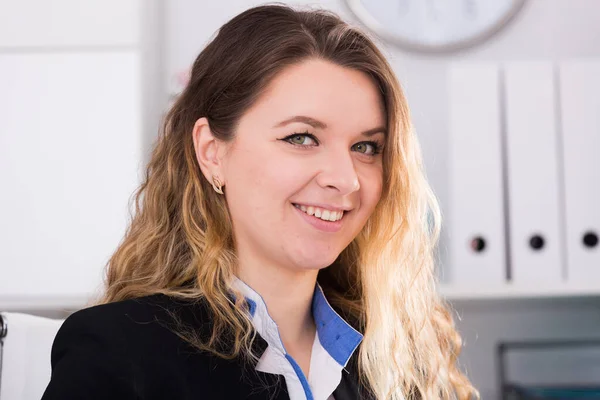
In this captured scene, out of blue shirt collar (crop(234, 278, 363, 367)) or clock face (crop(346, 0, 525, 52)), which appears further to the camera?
clock face (crop(346, 0, 525, 52))

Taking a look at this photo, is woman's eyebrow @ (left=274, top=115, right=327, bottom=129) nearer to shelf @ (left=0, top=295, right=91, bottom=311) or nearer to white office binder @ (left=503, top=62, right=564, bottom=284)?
white office binder @ (left=503, top=62, right=564, bottom=284)

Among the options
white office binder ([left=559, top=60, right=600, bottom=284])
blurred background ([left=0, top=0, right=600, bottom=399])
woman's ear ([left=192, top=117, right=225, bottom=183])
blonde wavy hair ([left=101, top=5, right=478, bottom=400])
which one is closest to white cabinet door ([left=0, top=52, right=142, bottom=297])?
blurred background ([left=0, top=0, right=600, bottom=399])

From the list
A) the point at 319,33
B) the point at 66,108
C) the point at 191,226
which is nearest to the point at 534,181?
the point at 319,33

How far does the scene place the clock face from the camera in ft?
7.72

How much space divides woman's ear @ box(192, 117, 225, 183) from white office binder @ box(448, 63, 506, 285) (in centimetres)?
81

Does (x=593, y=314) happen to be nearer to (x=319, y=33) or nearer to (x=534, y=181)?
(x=534, y=181)

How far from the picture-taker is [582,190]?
1.91 meters

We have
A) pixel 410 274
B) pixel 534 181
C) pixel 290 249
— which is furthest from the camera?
pixel 534 181

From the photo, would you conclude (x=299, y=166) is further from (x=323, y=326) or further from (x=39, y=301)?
(x=39, y=301)

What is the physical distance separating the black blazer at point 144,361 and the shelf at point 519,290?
814 millimetres

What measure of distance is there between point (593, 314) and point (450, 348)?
36.7 inches

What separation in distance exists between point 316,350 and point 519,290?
0.73 meters

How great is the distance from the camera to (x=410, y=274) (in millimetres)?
1505

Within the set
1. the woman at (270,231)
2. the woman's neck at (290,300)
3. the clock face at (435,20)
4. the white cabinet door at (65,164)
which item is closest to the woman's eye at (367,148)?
the woman at (270,231)
